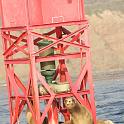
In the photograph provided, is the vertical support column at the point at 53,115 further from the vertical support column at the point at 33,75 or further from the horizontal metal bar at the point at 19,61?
the horizontal metal bar at the point at 19,61

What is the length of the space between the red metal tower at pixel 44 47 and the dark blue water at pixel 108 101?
97.8 feet

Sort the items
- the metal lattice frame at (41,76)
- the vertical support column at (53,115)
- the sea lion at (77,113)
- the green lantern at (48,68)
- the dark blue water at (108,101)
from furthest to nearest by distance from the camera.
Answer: the dark blue water at (108,101)
the vertical support column at (53,115)
the green lantern at (48,68)
the sea lion at (77,113)
the metal lattice frame at (41,76)

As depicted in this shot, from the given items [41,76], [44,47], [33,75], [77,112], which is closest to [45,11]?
[44,47]

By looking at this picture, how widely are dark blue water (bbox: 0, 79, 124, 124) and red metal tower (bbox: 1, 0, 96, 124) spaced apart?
97.8 feet

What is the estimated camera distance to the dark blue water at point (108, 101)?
6931 cm

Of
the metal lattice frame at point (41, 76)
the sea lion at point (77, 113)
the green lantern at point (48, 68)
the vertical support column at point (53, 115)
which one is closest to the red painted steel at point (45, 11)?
the metal lattice frame at point (41, 76)

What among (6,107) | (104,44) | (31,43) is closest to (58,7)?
(31,43)

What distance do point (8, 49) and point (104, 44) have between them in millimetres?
114199

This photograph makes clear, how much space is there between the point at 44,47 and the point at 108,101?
51546 mm

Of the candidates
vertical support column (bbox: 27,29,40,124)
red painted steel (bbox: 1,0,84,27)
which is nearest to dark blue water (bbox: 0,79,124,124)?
red painted steel (bbox: 1,0,84,27)

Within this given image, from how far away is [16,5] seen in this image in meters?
31.9

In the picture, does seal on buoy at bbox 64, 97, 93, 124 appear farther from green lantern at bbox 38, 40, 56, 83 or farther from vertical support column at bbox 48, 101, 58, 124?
green lantern at bbox 38, 40, 56, 83

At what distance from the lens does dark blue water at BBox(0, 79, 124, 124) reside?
227ft

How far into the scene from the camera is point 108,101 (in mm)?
81688
